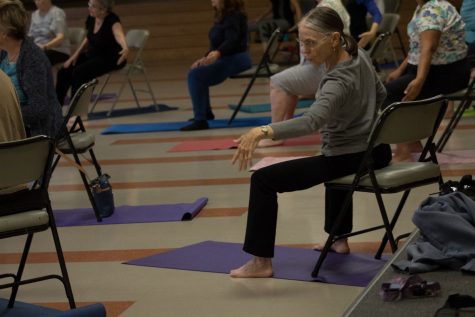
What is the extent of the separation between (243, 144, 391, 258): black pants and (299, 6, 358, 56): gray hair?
48 centimetres

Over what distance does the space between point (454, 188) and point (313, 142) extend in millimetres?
3913

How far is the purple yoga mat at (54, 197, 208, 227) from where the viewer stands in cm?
565

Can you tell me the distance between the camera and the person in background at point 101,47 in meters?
9.73

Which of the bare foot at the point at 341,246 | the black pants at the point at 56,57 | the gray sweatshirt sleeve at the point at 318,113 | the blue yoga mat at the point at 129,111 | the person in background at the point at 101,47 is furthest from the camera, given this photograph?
the black pants at the point at 56,57

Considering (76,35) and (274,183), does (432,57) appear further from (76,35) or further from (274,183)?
(76,35)

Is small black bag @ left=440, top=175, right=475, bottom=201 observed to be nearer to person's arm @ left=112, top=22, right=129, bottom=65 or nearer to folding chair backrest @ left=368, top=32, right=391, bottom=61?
folding chair backrest @ left=368, top=32, right=391, bottom=61

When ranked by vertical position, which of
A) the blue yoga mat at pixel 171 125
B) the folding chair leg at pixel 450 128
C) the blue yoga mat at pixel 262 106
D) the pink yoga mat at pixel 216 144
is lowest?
the blue yoga mat at pixel 262 106

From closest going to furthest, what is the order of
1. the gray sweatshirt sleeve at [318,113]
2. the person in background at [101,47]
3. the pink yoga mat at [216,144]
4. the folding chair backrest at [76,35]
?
the gray sweatshirt sleeve at [318,113] < the pink yoga mat at [216,144] < the person in background at [101,47] < the folding chair backrest at [76,35]

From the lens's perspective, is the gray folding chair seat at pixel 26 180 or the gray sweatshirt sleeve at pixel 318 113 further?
the gray sweatshirt sleeve at pixel 318 113

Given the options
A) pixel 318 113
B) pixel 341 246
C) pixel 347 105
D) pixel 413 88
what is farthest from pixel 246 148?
pixel 413 88

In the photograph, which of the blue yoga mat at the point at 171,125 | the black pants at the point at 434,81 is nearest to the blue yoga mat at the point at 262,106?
the blue yoga mat at the point at 171,125

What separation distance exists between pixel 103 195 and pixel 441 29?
2.35 m

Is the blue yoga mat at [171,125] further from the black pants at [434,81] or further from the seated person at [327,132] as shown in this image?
the seated person at [327,132]

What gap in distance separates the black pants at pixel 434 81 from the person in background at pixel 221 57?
2.70 meters
